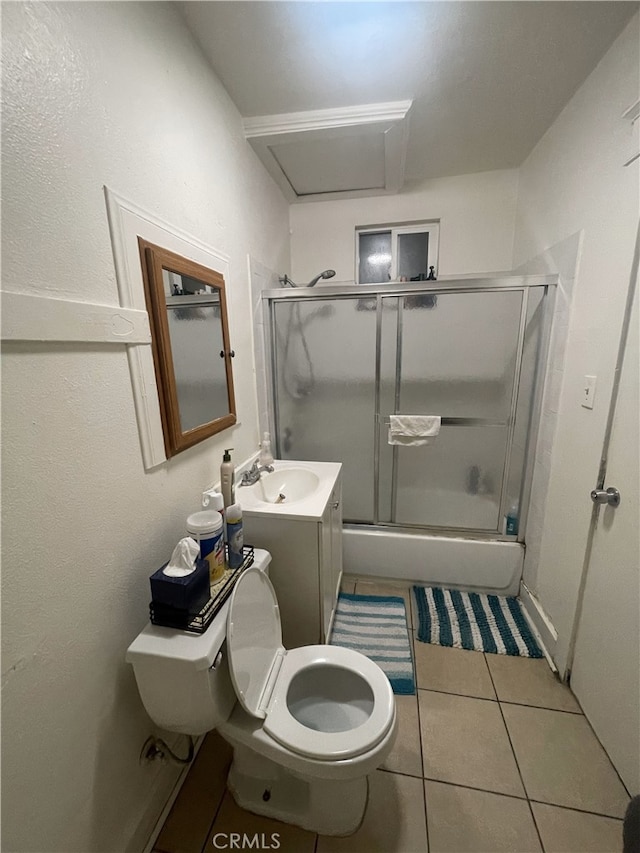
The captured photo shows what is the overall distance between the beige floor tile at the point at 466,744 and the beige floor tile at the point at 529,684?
0.11 meters

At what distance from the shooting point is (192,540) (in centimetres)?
93

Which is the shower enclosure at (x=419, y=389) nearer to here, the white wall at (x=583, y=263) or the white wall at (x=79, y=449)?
the white wall at (x=583, y=263)

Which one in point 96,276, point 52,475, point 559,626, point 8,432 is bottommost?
point 559,626

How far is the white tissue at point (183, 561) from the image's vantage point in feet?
2.82

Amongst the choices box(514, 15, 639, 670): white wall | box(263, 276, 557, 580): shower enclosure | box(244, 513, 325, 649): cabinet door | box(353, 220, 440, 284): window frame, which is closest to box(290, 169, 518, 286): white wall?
box(353, 220, 440, 284): window frame

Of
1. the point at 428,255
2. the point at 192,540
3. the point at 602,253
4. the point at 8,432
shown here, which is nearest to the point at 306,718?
the point at 192,540

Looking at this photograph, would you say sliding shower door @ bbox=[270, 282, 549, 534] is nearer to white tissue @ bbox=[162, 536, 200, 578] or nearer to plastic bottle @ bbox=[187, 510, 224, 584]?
plastic bottle @ bbox=[187, 510, 224, 584]

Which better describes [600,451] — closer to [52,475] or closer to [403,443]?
[403,443]

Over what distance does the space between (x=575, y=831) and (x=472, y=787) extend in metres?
0.28

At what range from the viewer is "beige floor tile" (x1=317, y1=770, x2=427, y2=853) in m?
0.97

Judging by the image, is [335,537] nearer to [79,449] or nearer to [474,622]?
[474,622]

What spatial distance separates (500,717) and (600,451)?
1.11 m

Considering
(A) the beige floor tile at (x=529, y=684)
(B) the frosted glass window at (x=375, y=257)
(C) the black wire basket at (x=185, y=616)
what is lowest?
(A) the beige floor tile at (x=529, y=684)
